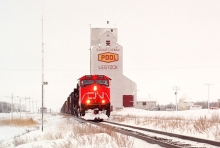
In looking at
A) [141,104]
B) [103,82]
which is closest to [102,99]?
[103,82]

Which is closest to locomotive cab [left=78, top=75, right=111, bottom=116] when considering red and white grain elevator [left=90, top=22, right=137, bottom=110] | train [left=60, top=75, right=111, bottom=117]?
train [left=60, top=75, right=111, bottom=117]

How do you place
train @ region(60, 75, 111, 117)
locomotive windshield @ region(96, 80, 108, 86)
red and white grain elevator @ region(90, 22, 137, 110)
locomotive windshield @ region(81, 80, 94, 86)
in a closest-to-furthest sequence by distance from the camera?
train @ region(60, 75, 111, 117) → locomotive windshield @ region(81, 80, 94, 86) → locomotive windshield @ region(96, 80, 108, 86) → red and white grain elevator @ region(90, 22, 137, 110)

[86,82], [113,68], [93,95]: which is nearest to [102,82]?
[86,82]

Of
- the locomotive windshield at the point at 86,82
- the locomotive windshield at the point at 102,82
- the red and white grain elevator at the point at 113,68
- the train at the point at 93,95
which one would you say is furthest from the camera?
the red and white grain elevator at the point at 113,68

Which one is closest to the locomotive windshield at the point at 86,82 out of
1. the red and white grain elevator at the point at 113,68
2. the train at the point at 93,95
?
the train at the point at 93,95

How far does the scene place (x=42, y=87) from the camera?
20.2 m

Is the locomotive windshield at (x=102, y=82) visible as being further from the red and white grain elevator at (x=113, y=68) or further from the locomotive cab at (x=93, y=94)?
the red and white grain elevator at (x=113, y=68)

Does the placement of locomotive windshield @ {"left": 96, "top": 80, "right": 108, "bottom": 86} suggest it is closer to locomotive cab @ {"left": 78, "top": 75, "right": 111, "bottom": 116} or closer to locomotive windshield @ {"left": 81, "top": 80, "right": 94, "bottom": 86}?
locomotive cab @ {"left": 78, "top": 75, "right": 111, "bottom": 116}

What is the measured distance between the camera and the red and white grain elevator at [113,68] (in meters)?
64.9

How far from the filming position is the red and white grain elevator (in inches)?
2554

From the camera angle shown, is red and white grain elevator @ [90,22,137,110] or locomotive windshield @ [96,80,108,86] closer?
locomotive windshield @ [96,80,108,86]

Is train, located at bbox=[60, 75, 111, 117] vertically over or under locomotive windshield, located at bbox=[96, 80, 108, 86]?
under

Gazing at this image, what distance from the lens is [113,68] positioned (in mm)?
65625

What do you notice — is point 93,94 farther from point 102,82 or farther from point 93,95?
point 102,82
